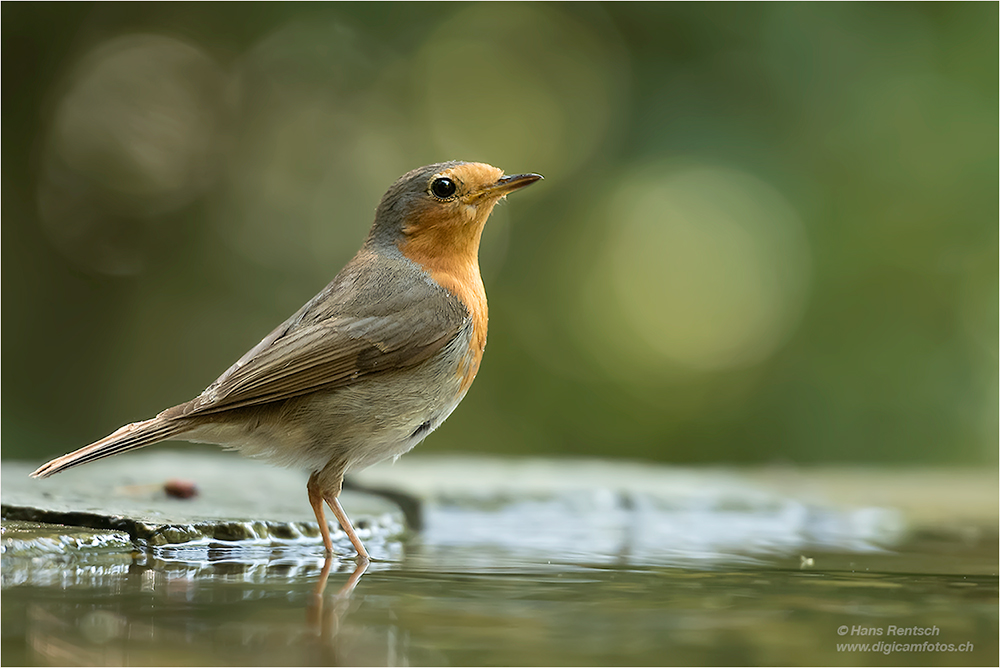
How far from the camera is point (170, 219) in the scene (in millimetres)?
9016

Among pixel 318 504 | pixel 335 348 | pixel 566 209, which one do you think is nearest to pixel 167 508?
pixel 318 504

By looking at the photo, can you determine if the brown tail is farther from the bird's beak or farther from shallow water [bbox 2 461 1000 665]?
the bird's beak

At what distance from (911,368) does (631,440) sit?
238cm

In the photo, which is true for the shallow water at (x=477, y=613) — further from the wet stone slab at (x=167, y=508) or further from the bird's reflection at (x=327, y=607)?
the wet stone slab at (x=167, y=508)

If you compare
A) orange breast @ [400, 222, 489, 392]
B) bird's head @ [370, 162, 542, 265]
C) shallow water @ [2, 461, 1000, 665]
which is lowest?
shallow water @ [2, 461, 1000, 665]

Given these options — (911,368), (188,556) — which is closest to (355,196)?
(911,368)

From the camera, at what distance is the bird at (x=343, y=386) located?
132 inches

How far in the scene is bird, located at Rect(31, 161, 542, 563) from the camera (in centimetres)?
336

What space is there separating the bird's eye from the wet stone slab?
127cm

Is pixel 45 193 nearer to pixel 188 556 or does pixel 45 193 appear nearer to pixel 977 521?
pixel 188 556

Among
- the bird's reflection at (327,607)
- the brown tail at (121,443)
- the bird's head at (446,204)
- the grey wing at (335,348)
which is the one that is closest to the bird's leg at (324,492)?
the grey wing at (335,348)

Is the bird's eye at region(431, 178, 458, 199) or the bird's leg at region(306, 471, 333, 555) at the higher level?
the bird's eye at region(431, 178, 458, 199)

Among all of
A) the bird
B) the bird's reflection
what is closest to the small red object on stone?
the bird

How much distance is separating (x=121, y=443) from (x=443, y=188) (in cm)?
152
